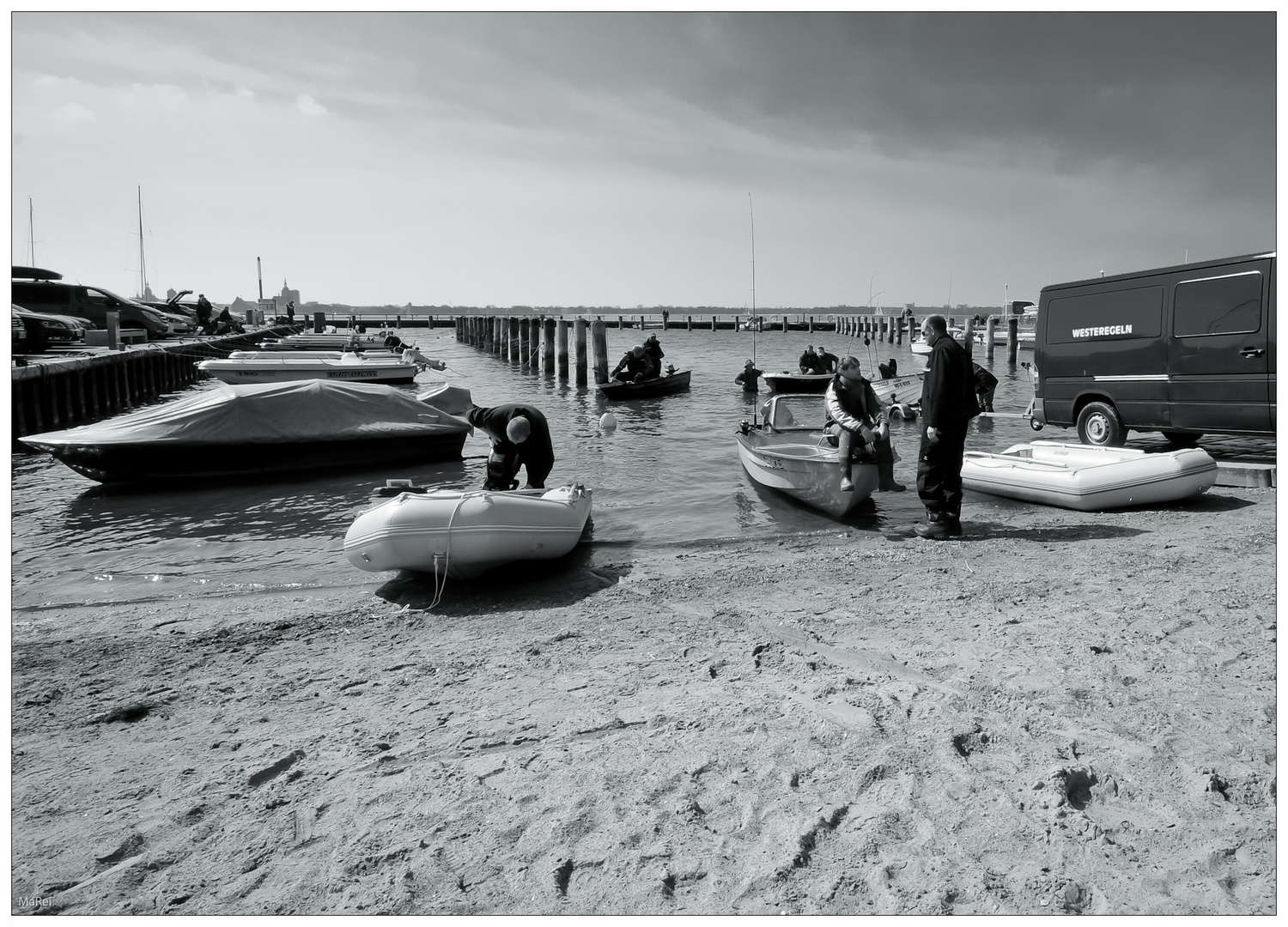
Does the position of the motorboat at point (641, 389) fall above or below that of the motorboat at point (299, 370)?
below

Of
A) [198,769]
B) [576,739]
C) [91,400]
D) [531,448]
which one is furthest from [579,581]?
[91,400]

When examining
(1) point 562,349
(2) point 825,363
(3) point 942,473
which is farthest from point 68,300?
(3) point 942,473

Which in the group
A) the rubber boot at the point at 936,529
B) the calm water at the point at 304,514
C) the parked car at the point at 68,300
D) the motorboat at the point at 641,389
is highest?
the parked car at the point at 68,300

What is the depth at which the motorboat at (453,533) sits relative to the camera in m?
6.05

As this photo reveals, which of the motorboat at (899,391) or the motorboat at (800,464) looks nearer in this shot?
the motorboat at (800,464)

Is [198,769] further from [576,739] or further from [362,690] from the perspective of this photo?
[576,739]

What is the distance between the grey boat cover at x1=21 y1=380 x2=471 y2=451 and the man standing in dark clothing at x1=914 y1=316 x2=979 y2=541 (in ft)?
25.9

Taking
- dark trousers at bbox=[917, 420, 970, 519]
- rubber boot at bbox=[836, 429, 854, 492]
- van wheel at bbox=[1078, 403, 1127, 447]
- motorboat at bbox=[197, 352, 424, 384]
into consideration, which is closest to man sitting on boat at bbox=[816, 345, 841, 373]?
van wheel at bbox=[1078, 403, 1127, 447]

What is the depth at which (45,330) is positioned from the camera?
814 inches

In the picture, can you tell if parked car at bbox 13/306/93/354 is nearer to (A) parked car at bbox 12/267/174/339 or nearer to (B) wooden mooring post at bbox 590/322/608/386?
(A) parked car at bbox 12/267/174/339

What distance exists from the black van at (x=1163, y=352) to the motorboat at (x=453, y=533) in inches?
323

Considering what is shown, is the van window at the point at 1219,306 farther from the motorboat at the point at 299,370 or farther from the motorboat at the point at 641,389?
the motorboat at the point at 299,370

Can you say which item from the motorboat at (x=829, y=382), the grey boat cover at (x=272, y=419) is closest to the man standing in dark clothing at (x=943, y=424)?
the grey boat cover at (x=272, y=419)

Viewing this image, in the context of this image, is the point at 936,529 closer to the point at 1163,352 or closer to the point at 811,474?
the point at 811,474
